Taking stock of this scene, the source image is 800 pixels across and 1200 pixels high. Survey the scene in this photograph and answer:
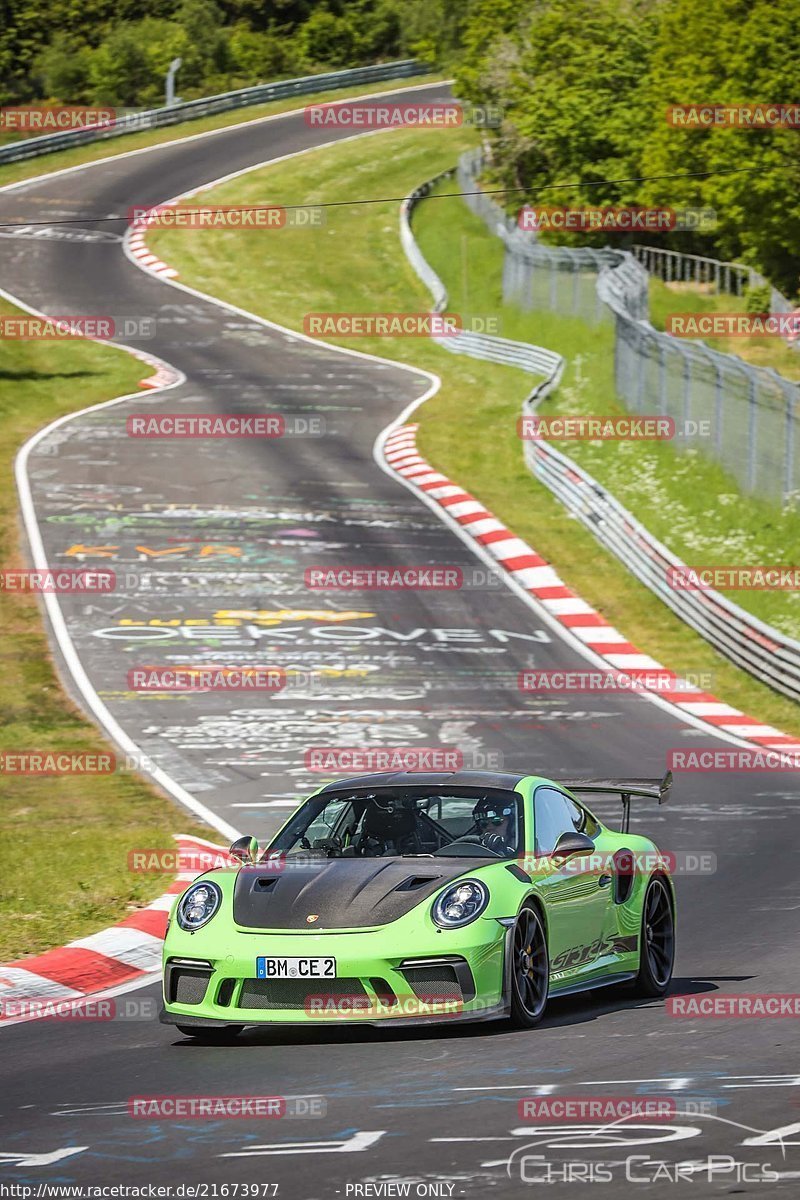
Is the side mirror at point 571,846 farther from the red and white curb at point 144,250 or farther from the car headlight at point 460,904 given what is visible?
→ the red and white curb at point 144,250

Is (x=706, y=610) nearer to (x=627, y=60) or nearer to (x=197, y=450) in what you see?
(x=197, y=450)

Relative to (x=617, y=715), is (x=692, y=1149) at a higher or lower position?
higher

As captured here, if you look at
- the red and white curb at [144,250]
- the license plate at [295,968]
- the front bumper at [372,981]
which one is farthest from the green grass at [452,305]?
the license plate at [295,968]

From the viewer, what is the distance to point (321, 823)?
10.8 metres

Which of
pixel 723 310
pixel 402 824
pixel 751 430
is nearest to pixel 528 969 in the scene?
pixel 402 824

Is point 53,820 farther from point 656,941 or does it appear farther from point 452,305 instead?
point 452,305

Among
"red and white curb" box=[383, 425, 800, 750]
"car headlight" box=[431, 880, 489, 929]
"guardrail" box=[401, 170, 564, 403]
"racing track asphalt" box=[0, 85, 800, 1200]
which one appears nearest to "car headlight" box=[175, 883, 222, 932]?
"racing track asphalt" box=[0, 85, 800, 1200]

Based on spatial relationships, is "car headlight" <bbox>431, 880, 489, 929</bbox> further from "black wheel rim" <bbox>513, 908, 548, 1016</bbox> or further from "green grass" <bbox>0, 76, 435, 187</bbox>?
"green grass" <bbox>0, 76, 435, 187</bbox>

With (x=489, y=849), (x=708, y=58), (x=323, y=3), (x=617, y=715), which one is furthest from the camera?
(x=323, y=3)

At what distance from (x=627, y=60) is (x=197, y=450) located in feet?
88.2

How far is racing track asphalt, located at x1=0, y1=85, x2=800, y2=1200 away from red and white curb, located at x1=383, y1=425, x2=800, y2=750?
2.00 ft

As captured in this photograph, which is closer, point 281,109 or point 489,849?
point 489,849

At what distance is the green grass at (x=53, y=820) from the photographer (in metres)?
13.8

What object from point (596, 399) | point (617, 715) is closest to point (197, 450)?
point (596, 399)
